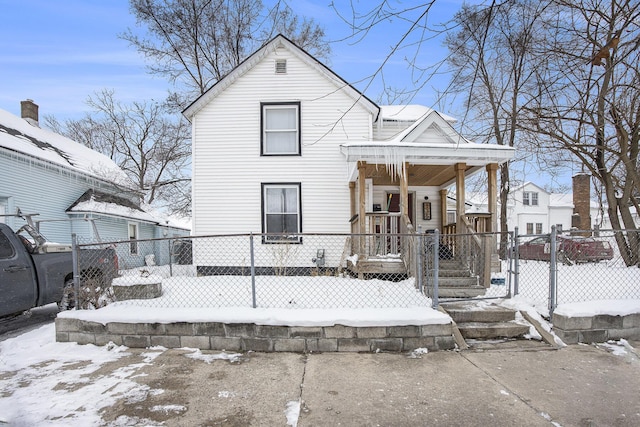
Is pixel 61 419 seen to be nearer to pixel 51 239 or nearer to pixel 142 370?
pixel 142 370

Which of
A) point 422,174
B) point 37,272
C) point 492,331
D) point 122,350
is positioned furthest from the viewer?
point 422,174

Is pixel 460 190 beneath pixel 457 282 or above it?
above

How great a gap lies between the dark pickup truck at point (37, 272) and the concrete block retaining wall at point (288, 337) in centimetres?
166

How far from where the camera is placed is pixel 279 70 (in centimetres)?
1000

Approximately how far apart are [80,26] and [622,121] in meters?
11.0

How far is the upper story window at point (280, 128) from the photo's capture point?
9.87 meters

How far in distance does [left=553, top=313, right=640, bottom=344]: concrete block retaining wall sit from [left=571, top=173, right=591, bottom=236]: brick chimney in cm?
2051

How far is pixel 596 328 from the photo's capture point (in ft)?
14.4

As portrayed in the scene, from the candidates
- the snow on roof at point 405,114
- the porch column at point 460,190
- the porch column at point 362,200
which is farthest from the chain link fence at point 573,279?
the snow on roof at point 405,114

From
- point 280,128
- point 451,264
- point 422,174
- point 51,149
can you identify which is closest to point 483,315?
point 451,264

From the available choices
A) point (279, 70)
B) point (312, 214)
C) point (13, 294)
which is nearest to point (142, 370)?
point (13, 294)

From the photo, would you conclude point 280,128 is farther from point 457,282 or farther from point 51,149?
point 51,149

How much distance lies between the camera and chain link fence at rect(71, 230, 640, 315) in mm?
4969

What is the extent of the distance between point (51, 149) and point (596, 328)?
16.7 m
